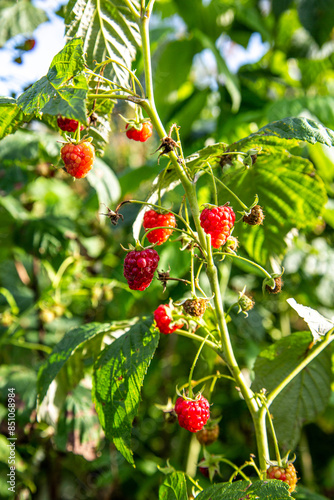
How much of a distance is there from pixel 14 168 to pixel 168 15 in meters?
0.85

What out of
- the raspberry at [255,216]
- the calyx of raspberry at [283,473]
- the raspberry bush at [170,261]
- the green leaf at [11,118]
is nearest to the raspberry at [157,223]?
the raspberry bush at [170,261]

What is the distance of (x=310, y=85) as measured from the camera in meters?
1.75

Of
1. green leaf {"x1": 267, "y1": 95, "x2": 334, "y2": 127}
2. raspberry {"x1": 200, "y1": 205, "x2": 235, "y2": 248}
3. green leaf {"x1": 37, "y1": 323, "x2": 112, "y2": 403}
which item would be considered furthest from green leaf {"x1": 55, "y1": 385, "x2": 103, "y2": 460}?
green leaf {"x1": 267, "y1": 95, "x2": 334, "y2": 127}

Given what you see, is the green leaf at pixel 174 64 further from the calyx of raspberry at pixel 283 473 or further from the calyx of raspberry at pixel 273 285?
the calyx of raspberry at pixel 283 473

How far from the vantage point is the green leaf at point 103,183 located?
1252 millimetres

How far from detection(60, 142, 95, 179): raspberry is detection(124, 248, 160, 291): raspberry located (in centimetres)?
12

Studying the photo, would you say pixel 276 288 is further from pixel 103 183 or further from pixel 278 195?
pixel 103 183

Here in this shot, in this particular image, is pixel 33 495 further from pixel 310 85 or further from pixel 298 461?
pixel 310 85

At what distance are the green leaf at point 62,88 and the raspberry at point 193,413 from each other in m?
0.39

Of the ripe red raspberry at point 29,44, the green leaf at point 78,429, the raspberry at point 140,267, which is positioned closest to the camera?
the raspberry at point 140,267

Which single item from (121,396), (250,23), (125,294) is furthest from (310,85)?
(121,396)

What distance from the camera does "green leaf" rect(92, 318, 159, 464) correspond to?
0.63 metres

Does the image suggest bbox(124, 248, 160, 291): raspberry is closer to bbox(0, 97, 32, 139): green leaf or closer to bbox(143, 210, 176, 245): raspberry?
bbox(143, 210, 176, 245): raspberry

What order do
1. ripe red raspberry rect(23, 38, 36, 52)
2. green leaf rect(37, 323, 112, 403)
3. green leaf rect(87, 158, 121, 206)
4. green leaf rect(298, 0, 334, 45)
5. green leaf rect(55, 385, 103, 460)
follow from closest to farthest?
green leaf rect(37, 323, 112, 403), green leaf rect(55, 385, 103, 460), green leaf rect(87, 158, 121, 206), green leaf rect(298, 0, 334, 45), ripe red raspberry rect(23, 38, 36, 52)
